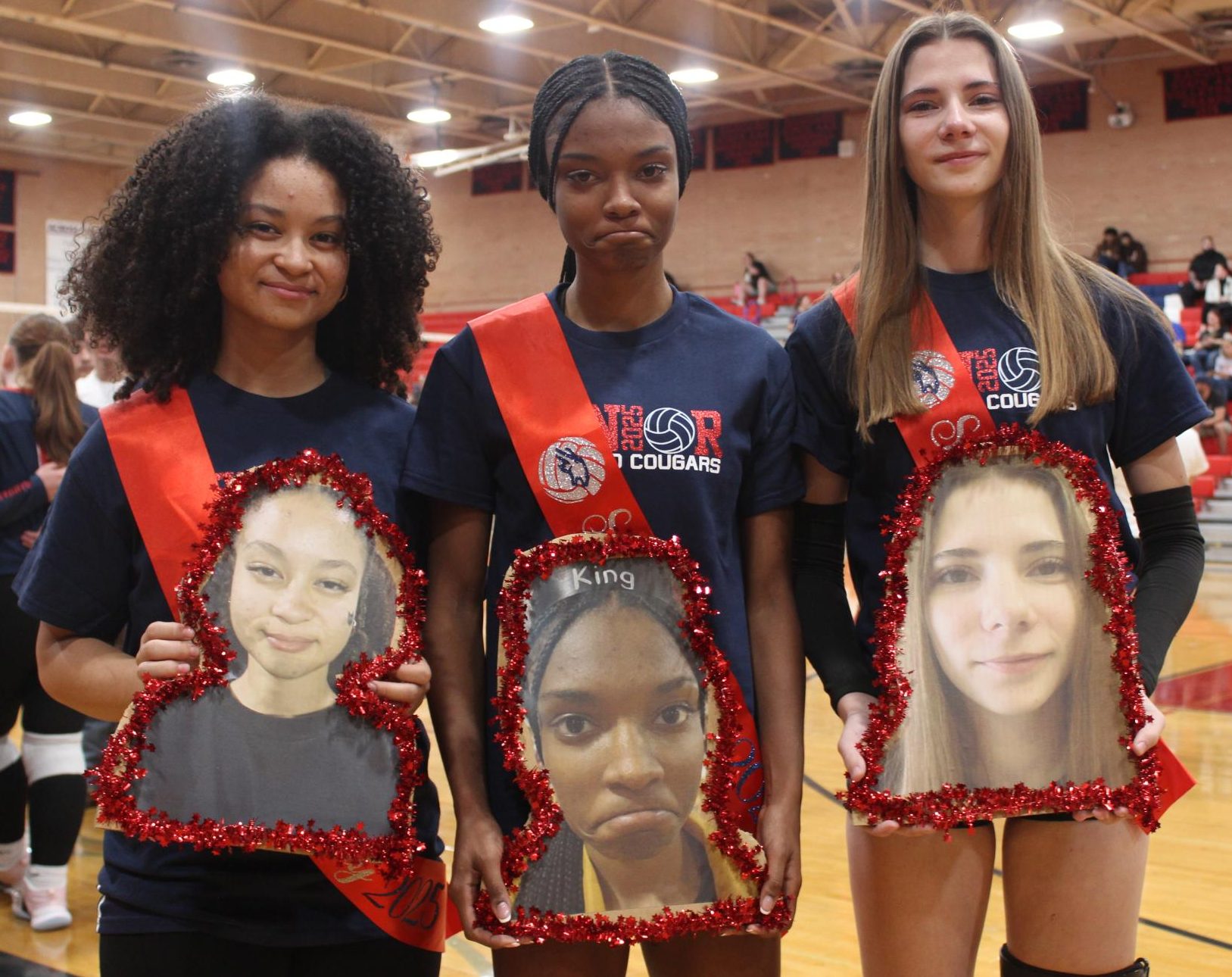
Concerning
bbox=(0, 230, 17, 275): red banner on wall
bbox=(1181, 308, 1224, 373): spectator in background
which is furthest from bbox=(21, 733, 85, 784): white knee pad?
bbox=(0, 230, 17, 275): red banner on wall

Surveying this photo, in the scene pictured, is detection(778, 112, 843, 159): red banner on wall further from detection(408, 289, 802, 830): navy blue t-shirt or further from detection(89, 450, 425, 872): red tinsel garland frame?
detection(89, 450, 425, 872): red tinsel garland frame

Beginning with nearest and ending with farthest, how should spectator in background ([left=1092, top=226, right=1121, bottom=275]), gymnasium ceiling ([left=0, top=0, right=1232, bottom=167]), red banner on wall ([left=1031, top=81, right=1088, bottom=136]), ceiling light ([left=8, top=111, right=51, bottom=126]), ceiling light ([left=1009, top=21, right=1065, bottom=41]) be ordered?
gymnasium ceiling ([left=0, top=0, right=1232, bottom=167])
ceiling light ([left=1009, top=21, right=1065, bottom=41])
spectator in background ([left=1092, top=226, right=1121, bottom=275])
red banner on wall ([left=1031, top=81, right=1088, bottom=136])
ceiling light ([left=8, top=111, right=51, bottom=126])

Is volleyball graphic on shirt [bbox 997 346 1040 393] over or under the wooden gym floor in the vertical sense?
over

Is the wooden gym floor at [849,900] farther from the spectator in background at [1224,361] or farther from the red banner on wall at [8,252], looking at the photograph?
the red banner on wall at [8,252]

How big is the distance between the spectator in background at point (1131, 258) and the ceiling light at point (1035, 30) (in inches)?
117

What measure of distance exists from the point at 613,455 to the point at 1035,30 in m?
14.9

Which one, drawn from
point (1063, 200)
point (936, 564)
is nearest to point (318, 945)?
point (936, 564)

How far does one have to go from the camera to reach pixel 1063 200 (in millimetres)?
2137

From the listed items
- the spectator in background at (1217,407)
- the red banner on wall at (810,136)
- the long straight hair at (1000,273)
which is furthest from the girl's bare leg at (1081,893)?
the red banner on wall at (810,136)

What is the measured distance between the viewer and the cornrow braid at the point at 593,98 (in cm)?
166

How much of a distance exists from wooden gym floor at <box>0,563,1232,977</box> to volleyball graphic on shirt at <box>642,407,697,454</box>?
6.52 ft

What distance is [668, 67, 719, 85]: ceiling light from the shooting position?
1634 cm

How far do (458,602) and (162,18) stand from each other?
14.9 meters

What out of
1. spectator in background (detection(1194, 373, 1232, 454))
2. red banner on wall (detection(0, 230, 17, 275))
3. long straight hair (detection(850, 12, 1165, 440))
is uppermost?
red banner on wall (detection(0, 230, 17, 275))
